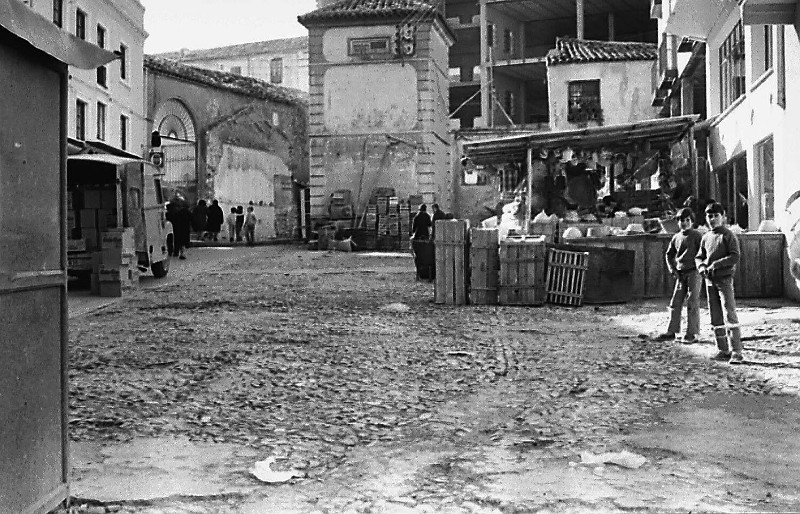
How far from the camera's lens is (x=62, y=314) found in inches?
167

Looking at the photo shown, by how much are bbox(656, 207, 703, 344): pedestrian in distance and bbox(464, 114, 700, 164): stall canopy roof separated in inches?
372

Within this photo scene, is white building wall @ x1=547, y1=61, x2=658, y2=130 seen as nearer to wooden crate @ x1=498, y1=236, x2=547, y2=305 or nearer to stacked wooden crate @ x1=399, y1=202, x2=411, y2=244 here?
stacked wooden crate @ x1=399, y1=202, x2=411, y2=244

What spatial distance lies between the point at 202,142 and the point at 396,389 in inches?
1164

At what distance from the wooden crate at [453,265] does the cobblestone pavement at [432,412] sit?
64.4 inches

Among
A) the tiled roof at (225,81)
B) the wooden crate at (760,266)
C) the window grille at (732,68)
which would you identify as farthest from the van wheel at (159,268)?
the tiled roof at (225,81)

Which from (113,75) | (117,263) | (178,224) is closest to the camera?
(117,263)

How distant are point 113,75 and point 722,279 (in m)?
24.2

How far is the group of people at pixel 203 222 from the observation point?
82.9 ft

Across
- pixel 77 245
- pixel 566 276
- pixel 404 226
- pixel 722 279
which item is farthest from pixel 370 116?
pixel 722 279

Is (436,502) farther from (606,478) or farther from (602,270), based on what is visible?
(602,270)

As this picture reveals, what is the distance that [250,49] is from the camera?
58.0 m

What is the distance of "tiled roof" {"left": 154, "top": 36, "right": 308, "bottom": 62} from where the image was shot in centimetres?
5634

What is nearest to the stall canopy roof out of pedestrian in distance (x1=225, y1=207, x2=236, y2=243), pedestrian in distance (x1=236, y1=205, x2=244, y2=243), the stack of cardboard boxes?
the stack of cardboard boxes

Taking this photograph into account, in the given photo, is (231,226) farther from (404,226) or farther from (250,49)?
(250,49)
